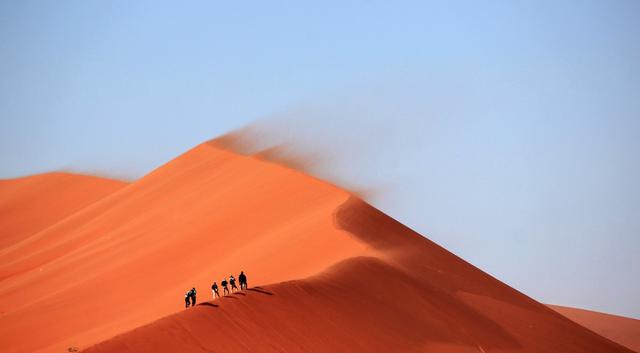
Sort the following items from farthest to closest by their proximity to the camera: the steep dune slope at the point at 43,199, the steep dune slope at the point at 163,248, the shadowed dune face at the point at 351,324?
the steep dune slope at the point at 43,199
the steep dune slope at the point at 163,248
the shadowed dune face at the point at 351,324

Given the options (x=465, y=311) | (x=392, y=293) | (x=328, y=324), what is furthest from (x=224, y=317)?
(x=465, y=311)

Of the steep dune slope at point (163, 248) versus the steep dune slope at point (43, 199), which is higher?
the steep dune slope at point (43, 199)

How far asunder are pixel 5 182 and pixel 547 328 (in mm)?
67618

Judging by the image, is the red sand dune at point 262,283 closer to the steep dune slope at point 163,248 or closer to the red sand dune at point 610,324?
the steep dune slope at point 163,248

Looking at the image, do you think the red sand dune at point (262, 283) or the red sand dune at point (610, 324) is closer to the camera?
the red sand dune at point (262, 283)

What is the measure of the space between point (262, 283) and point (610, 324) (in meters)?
35.0

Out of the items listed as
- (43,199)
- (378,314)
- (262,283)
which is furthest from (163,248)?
(43,199)

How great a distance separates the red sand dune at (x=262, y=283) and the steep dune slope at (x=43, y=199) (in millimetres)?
17133

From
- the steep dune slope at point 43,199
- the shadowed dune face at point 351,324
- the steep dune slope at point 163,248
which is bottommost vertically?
the shadowed dune face at point 351,324

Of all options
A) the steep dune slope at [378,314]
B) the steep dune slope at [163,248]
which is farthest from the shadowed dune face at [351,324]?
the steep dune slope at [163,248]

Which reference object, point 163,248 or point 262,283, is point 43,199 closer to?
point 163,248

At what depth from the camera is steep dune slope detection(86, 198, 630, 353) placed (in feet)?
74.9

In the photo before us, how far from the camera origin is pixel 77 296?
3850 centimetres

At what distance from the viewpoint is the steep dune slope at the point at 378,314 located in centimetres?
2284
